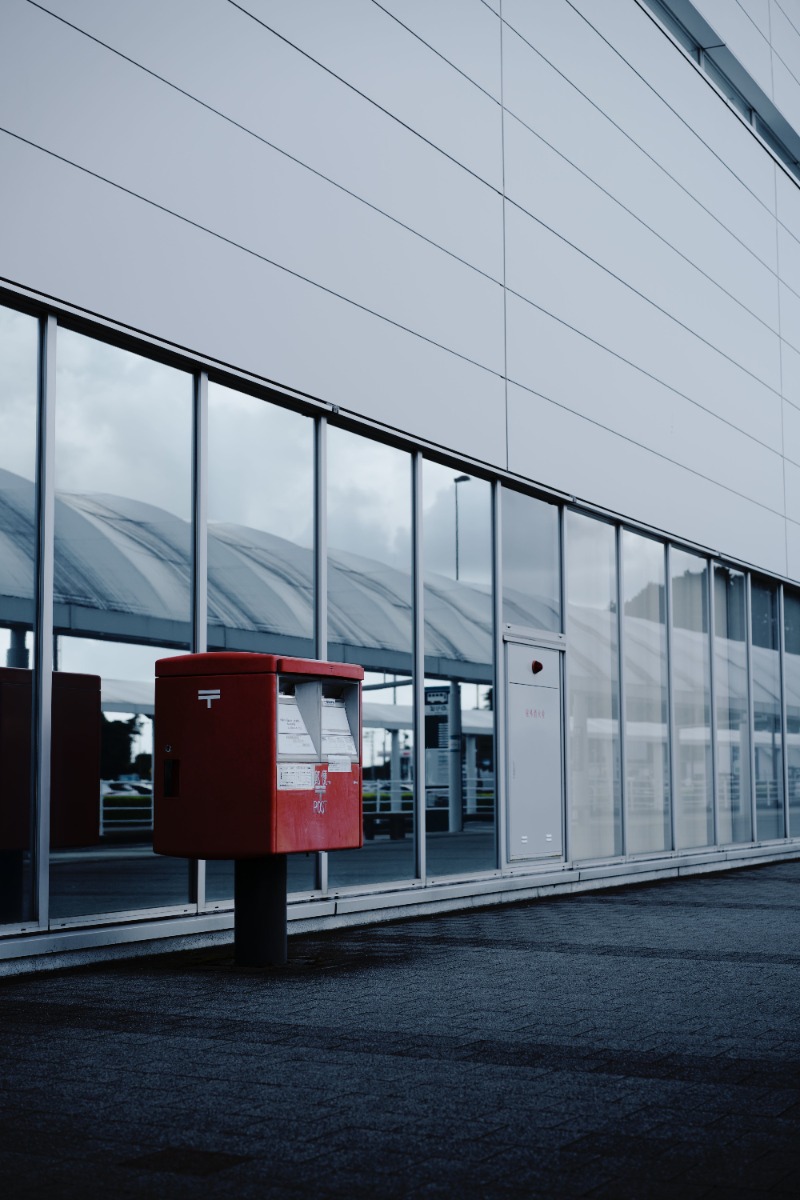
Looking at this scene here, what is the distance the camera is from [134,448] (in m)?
9.13

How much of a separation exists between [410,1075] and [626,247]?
12.9 metres

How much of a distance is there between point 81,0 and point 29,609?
3923 millimetres

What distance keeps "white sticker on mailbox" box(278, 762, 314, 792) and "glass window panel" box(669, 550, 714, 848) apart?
9.99 m

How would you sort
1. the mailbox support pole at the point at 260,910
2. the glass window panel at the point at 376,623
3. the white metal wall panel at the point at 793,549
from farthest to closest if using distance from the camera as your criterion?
1. the white metal wall panel at the point at 793,549
2. the glass window panel at the point at 376,623
3. the mailbox support pole at the point at 260,910

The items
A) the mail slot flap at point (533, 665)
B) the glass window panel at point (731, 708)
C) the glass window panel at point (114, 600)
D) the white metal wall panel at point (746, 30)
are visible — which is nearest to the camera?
the glass window panel at point (114, 600)

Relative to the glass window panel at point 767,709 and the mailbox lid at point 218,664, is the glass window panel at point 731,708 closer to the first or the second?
the glass window panel at point 767,709

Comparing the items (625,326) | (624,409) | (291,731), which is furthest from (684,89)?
(291,731)

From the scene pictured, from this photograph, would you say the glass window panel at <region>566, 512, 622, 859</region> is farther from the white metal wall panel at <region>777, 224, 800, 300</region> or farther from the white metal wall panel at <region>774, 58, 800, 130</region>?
the white metal wall panel at <region>774, 58, 800, 130</region>

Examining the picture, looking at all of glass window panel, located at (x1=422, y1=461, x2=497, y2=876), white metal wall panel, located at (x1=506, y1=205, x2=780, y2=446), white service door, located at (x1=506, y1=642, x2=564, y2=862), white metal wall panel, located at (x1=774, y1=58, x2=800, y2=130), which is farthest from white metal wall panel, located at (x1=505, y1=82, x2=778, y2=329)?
white service door, located at (x1=506, y1=642, x2=564, y2=862)

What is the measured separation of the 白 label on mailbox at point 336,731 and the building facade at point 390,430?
1132 millimetres

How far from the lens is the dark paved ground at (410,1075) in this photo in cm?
406

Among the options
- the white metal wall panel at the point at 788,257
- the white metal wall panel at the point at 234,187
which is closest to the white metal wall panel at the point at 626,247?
the white metal wall panel at the point at 788,257

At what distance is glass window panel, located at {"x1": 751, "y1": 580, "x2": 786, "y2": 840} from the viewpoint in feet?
67.1

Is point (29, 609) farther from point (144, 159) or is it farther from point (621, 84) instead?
point (621, 84)
